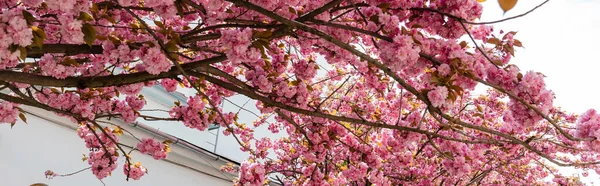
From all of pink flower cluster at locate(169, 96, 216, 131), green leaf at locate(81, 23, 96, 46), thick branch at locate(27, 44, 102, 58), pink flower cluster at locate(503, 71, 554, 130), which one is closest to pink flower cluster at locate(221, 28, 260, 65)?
green leaf at locate(81, 23, 96, 46)

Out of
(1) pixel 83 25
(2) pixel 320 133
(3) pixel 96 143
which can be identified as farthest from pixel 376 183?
(1) pixel 83 25

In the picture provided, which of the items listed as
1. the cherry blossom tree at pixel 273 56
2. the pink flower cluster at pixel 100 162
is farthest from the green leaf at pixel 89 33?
the pink flower cluster at pixel 100 162

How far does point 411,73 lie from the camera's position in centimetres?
267

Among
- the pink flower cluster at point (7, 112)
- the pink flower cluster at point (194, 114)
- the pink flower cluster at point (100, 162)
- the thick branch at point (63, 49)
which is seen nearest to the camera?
the thick branch at point (63, 49)

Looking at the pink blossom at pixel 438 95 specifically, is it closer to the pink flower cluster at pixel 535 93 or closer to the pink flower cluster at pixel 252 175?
the pink flower cluster at pixel 535 93

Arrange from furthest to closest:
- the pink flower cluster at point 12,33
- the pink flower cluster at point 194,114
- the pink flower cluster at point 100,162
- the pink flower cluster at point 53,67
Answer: the pink flower cluster at point 100,162, the pink flower cluster at point 194,114, the pink flower cluster at point 53,67, the pink flower cluster at point 12,33

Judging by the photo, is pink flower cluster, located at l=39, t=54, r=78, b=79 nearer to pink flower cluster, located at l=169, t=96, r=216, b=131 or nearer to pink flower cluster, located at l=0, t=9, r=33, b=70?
pink flower cluster, located at l=0, t=9, r=33, b=70

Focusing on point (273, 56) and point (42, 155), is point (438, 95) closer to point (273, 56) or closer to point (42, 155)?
point (273, 56)

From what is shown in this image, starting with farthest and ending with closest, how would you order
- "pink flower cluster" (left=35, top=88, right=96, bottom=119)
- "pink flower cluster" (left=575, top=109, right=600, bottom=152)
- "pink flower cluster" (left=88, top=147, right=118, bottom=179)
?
"pink flower cluster" (left=88, top=147, right=118, bottom=179) < "pink flower cluster" (left=35, top=88, right=96, bottom=119) < "pink flower cluster" (left=575, top=109, right=600, bottom=152)

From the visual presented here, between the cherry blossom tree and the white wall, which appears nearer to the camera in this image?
the cherry blossom tree

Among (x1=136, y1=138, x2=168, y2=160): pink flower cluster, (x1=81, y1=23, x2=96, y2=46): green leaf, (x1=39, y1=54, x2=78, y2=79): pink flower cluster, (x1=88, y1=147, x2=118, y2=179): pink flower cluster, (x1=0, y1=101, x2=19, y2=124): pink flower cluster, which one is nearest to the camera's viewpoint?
(x1=81, y1=23, x2=96, y2=46): green leaf

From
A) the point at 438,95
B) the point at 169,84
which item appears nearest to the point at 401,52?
the point at 438,95

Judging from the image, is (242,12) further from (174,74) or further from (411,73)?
(411,73)

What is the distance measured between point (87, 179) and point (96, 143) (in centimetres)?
187
